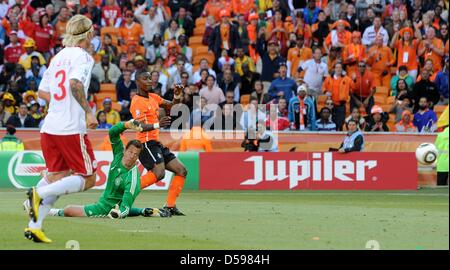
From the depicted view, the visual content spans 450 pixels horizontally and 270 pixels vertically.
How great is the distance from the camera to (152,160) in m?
15.5

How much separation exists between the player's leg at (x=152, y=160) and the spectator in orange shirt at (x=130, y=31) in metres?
14.1

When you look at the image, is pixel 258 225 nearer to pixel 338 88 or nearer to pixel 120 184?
pixel 120 184

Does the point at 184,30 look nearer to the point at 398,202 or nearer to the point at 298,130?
the point at 298,130

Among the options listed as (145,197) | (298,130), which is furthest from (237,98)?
(145,197)

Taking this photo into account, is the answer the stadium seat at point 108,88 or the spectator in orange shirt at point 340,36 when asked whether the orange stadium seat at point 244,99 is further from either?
the stadium seat at point 108,88

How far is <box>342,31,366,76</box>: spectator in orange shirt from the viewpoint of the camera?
90.6 ft

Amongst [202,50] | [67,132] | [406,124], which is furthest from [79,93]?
[202,50]

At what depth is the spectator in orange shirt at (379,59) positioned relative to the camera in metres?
27.9

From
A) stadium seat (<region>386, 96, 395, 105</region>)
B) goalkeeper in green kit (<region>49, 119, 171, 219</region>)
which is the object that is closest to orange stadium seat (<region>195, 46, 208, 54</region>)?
stadium seat (<region>386, 96, 395, 105</region>)

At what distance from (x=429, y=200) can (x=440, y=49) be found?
8.99 m

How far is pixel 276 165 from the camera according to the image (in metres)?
23.2

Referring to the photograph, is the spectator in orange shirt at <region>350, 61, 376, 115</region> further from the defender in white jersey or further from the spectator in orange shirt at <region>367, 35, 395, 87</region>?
the defender in white jersey

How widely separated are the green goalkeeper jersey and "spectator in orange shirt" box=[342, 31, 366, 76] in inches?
544

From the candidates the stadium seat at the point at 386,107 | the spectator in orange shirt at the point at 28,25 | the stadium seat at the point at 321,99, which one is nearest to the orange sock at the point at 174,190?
the stadium seat at the point at 321,99
